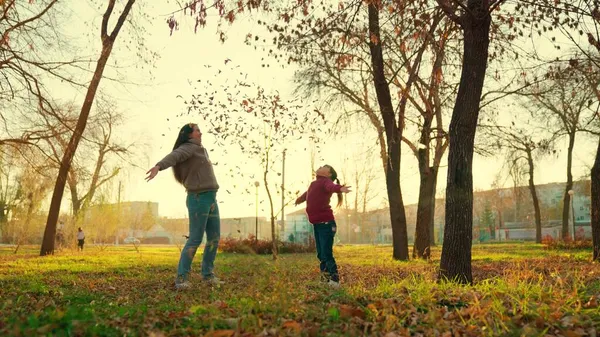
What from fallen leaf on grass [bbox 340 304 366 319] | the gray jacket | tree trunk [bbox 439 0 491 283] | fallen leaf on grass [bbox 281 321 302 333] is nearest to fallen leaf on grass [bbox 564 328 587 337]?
fallen leaf on grass [bbox 340 304 366 319]

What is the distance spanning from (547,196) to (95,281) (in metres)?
91.4

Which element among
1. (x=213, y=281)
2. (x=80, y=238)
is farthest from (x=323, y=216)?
(x=80, y=238)

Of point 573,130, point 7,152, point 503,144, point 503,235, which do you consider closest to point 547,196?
point 503,235

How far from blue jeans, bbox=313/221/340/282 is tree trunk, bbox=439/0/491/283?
1494mm

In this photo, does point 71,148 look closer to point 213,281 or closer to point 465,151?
point 213,281

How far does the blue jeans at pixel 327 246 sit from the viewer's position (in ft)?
25.7

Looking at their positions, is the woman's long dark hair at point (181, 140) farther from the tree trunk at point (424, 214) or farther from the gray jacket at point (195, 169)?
the tree trunk at point (424, 214)

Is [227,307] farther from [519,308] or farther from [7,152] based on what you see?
[7,152]

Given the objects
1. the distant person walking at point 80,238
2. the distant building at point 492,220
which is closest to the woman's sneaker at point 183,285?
the distant person walking at point 80,238

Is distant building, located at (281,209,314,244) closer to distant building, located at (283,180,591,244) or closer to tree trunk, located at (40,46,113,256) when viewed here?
distant building, located at (283,180,591,244)

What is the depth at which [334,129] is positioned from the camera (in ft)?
60.8

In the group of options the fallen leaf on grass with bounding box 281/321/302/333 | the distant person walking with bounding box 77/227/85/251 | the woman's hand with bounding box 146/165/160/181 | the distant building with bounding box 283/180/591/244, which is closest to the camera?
the fallen leaf on grass with bounding box 281/321/302/333

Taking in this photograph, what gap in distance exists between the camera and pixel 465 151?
7.66 metres

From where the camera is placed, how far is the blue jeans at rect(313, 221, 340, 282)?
783 cm
